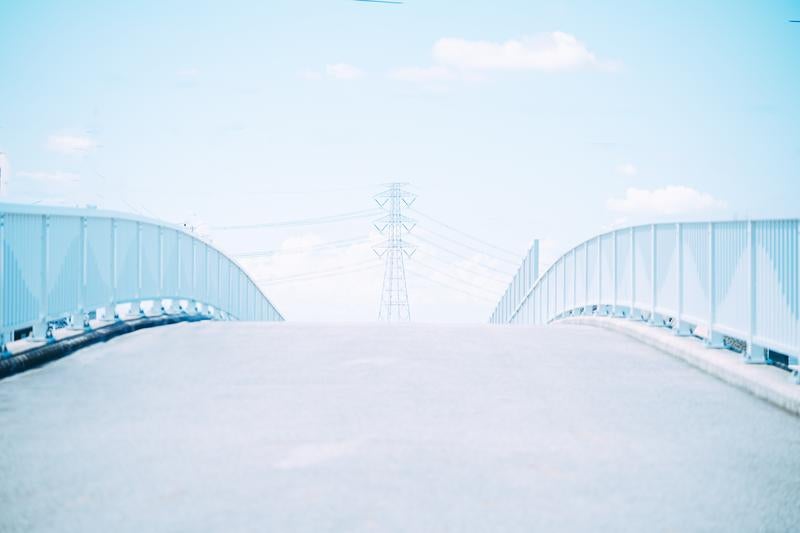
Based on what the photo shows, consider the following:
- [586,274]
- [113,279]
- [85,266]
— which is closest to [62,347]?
[85,266]

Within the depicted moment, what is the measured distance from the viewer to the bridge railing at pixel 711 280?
29.2ft

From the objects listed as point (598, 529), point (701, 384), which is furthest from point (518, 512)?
point (701, 384)

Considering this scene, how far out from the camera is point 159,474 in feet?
18.1

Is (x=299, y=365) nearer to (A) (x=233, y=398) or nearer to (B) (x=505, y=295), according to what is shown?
(A) (x=233, y=398)

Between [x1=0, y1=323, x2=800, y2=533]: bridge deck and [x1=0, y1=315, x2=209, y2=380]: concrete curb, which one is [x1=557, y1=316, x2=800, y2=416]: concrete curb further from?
[x1=0, y1=315, x2=209, y2=380]: concrete curb

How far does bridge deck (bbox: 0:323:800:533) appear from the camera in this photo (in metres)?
4.79

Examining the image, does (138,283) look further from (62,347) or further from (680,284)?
(680,284)

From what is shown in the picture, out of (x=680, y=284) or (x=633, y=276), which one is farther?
(x=633, y=276)

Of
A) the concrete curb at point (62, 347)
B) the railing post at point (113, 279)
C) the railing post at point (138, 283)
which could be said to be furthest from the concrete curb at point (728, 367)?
the railing post at point (138, 283)

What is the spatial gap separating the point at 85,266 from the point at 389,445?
7.79m

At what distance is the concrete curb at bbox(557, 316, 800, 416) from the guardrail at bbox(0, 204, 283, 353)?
793 cm

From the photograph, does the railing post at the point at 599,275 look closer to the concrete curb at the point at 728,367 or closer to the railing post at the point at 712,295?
the concrete curb at the point at 728,367

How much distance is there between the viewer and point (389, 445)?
20.2 ft

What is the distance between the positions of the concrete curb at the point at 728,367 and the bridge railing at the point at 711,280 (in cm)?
24
